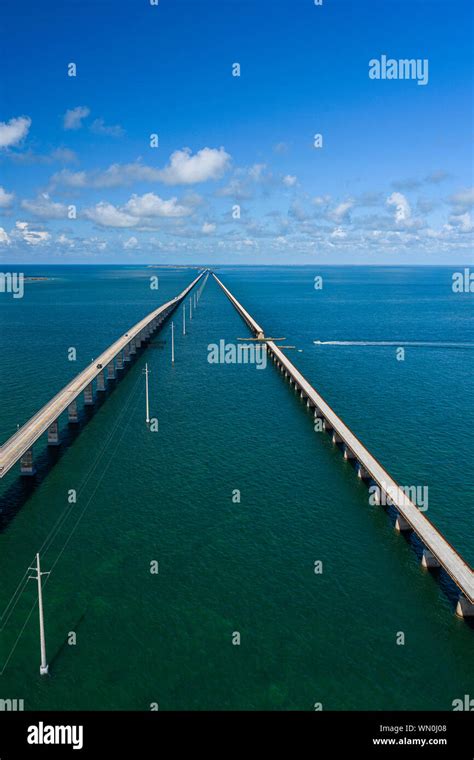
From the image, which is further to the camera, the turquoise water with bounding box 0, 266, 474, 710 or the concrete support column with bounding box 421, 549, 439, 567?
the concrete support column with bounding box 421, 549, 439, 567

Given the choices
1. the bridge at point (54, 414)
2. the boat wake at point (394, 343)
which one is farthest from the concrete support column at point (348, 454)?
the boat wake at point (394, 343)

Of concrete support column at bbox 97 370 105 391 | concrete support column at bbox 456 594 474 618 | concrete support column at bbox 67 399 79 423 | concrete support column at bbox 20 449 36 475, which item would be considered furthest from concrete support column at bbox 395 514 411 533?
concrete support column at bbox 97 370 105 391

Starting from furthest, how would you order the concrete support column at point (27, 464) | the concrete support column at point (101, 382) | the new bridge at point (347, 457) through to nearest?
the concrete support column at point (101, 382) < the concrete support column at point (27, 464) < the new bridge at point (347, 457)

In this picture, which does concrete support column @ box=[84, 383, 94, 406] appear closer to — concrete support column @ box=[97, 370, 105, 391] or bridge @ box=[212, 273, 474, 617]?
concrete support column @ box=[97, 370, 105, 391]

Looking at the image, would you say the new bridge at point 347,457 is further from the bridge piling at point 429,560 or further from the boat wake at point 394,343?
the boat wake at point 394,343

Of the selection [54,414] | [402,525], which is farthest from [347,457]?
[54,414]

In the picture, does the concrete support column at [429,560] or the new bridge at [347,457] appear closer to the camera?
the new bridge at [347,457]

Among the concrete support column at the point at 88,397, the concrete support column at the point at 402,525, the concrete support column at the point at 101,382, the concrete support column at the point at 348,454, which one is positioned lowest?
the concrete support column at the point at 402,525
